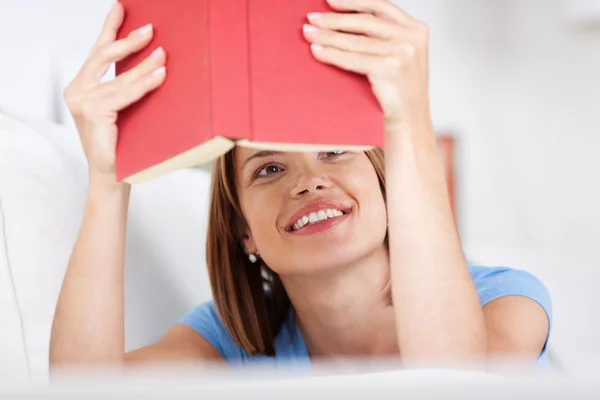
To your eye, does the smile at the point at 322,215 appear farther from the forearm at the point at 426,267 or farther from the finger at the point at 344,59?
the finger at the point at 344,59

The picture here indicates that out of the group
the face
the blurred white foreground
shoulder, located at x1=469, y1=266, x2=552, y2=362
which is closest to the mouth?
the face

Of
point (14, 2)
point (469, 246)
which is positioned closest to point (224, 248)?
point (14, 2)

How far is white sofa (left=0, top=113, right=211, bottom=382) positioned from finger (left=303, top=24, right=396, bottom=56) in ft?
1.69

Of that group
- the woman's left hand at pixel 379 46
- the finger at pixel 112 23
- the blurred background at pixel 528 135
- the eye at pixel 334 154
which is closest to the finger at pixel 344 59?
the woman's left hand at pixel 379 46

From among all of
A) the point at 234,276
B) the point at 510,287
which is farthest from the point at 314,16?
the point at 234,276

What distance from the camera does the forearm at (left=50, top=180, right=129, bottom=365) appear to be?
0.84 m

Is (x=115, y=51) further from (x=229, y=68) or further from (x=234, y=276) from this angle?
(x=234, y=276)

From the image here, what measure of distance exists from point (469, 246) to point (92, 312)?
85.8 inches

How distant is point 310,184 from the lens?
0.91 meters

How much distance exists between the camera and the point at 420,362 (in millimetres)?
737

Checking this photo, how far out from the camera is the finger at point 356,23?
62 cm

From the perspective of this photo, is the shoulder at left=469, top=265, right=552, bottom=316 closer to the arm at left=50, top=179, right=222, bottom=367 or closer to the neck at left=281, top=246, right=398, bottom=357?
the neck at left=281, top=246, right=398, bottom=357

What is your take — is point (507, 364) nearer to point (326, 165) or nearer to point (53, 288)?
point (326, 165)

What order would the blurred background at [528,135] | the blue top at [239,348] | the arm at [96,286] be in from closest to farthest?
the arm at [96,286]
the blue top at [239,348]
the blurred background at [528,135]
